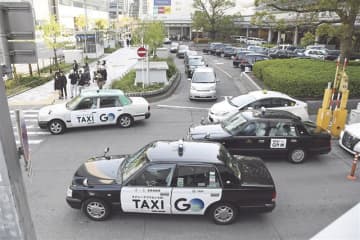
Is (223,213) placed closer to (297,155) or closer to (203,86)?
(297,155)

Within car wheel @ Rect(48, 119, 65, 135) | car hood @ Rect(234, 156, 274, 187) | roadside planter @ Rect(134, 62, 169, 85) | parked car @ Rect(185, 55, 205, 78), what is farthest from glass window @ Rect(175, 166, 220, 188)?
parked car @ Rect(185, 55, 205, 78)

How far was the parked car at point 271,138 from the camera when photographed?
9.68m

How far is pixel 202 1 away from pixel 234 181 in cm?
6431

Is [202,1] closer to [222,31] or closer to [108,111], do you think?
[222,31]

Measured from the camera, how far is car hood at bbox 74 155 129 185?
6.84 m

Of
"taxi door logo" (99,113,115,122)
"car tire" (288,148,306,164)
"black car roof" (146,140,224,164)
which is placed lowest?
"car tire" (288,148,306,164)

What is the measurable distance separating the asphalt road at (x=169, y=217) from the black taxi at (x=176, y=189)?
340mm

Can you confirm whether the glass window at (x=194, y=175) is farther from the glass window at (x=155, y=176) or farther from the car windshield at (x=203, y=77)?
the car windshield at (x=203, y=77)

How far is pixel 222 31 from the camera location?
6600 centimetres

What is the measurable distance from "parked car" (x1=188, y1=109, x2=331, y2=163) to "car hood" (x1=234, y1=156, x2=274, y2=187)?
1708mm

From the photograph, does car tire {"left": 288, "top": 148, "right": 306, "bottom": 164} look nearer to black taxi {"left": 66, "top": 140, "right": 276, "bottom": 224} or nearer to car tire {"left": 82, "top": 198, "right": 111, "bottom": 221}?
black taxi {"left": 66, "top": 140, "right": 276, "bottom": 224}

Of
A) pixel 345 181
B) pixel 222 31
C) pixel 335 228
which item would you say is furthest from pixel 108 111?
pixel 222 31

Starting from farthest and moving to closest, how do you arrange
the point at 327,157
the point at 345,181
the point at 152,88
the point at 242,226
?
the point at 152,88, the point at 327,157, the point at 345,181, the point at 242,226

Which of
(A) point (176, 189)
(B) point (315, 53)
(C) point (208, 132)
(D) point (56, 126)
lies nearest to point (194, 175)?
(A) point (176, 189)
